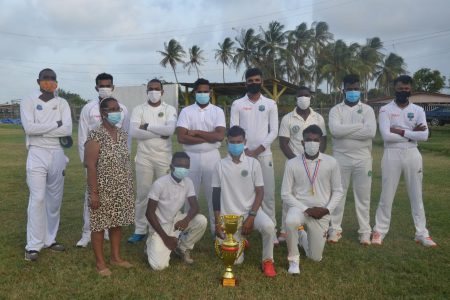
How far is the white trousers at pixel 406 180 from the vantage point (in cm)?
602

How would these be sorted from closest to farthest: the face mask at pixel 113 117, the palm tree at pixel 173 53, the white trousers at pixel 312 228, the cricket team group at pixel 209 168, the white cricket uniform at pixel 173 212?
the face mask at pixel 113 117, the cricket team group at pixel 209 168, the white trousers at pixel 312 228, the white cricket uniform at pixel 173 212, the palm tree at pixel 173 53

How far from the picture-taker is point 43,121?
567cm

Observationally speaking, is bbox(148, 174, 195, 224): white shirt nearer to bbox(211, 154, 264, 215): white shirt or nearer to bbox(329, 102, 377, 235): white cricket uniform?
bbox(211, 154, 264, 215): white shirt

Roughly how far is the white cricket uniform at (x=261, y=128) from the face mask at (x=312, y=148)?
0.83m

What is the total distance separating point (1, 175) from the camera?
40.5ft

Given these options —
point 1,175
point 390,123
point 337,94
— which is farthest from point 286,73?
point 390,123

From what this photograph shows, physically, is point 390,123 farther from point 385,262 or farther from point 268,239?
point 268,239

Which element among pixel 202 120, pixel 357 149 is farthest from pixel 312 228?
pixel 202 120

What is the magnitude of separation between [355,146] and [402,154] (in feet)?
2.15

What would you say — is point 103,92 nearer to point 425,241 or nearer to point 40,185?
point 40,185

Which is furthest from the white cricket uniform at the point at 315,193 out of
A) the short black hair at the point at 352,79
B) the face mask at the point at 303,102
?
the short black hair at the point at 352,79

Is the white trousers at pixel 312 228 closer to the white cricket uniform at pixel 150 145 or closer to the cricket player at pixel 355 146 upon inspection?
the cricket player at pixel 355 146

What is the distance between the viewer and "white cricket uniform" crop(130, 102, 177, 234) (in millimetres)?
6152

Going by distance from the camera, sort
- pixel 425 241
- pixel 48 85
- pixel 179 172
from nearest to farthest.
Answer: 1. pixel 179 172
2. pixel 48 85
3. pixel 425 241
